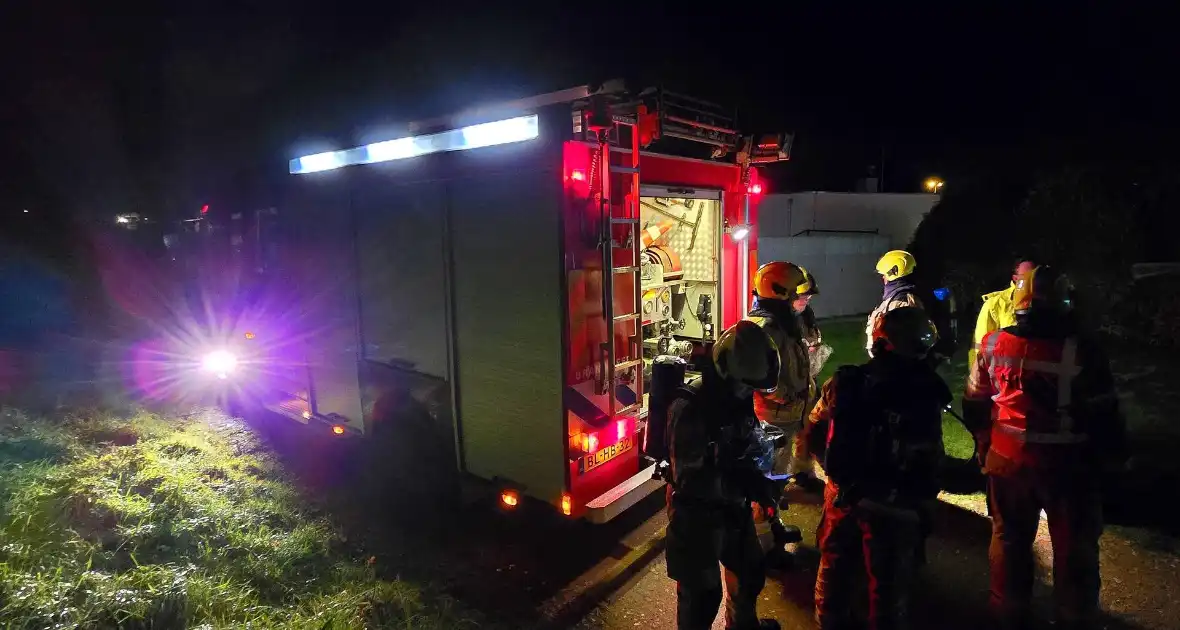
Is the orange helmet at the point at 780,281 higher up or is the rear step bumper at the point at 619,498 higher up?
the orange helmet at the point at 780,281

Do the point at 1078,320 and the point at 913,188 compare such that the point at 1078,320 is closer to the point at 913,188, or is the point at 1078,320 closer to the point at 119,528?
the point at 119,528

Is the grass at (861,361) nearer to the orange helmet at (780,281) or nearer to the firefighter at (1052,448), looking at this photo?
the orange helmet at (780,281)

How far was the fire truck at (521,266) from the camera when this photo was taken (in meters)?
3.57

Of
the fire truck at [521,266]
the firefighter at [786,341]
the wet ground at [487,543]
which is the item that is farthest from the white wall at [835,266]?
the wet ground at [487,543]

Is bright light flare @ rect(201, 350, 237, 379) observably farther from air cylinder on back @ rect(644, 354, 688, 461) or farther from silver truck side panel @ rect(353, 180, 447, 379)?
air cylinder on back @ rect(644, 354, 688, 461)

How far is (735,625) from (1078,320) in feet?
6.93

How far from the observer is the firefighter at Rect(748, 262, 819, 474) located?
12.6ft

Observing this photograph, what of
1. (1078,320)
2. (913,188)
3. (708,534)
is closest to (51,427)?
(708,534)

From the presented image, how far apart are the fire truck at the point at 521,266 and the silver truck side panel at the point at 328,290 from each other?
0.06 feet

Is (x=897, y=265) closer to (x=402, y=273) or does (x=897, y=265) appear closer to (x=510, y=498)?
(x=510, y=498)

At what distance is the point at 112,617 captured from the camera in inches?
117

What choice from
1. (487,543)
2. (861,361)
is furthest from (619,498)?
(861,361)

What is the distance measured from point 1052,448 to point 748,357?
1599 mm

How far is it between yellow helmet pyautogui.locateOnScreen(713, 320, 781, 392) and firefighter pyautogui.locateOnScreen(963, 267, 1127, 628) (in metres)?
1.33
